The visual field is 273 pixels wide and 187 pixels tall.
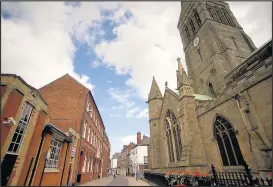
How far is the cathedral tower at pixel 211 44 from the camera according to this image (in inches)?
797

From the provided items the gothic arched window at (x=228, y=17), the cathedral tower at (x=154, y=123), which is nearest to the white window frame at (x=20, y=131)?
the cathedral tower at (x=154, y=123)

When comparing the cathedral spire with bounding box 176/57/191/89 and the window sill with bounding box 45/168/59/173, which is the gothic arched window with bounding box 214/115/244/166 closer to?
the cathedral spire with bounding box 176/57/191/89

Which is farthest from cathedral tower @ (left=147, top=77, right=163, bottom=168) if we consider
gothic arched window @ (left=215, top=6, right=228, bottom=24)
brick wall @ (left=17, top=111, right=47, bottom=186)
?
gothic arched window @ (left=215, top=6, right=228, bottom=24)

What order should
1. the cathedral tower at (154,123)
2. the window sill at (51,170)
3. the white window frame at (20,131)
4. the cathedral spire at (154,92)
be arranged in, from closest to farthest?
the white window frame at (20,131) < the window sill at (51,170) < the cathedral tower at (154,123) < the cathedral spire at (154,92)

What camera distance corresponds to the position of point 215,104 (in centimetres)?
1335

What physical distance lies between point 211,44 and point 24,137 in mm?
24358

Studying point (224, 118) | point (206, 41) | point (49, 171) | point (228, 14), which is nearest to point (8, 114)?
point (49, 171)

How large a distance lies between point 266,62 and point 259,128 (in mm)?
4232

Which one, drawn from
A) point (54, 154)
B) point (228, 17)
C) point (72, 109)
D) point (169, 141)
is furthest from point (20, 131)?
point (228, 17)

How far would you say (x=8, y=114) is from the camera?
283 inches

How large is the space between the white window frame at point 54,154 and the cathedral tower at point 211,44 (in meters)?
19.3

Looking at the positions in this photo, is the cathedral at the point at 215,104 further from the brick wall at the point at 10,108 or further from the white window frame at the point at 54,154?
the brick wall at the point at 10,108

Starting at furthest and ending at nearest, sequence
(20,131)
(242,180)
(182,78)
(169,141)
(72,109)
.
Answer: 1. (169,141)
2. (182,78)
3. (72,109)
4. (20,131)
5. (242,180)

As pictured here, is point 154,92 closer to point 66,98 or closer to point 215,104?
point 215,104
